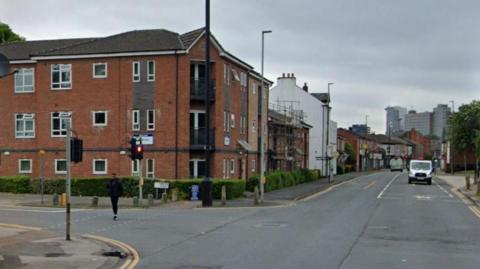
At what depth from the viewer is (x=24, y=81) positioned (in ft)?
144

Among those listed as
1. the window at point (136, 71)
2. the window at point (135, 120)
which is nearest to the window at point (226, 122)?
the window at point (135, 120)

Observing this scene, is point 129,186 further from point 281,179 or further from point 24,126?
point 281,179

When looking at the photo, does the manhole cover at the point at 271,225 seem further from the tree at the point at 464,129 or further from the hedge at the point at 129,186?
the tree at the point at 464,129

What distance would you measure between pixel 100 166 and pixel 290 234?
25.5 m

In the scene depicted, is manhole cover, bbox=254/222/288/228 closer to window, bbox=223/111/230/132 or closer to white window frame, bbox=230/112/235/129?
window, bbox=223/111/230/132

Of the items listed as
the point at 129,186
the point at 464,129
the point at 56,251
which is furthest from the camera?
the point at 464,129

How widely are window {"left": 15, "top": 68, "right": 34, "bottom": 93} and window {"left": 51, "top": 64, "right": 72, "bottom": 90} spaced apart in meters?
2.34

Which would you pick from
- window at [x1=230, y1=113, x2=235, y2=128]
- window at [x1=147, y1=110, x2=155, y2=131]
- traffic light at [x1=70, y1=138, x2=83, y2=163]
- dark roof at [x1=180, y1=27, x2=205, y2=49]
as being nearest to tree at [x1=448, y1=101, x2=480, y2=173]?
window at [x1=230, y1=113, x2=235, y2=128]

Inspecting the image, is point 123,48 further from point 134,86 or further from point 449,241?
point 449,241

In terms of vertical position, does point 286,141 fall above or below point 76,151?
above

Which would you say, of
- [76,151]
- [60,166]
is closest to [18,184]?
[60,166]

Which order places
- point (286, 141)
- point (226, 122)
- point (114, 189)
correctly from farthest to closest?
point (286, 141) → point (226, 122) → point (114, 189)

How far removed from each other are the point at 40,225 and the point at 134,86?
67.1 ft

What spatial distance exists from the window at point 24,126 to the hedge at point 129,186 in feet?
21.9
